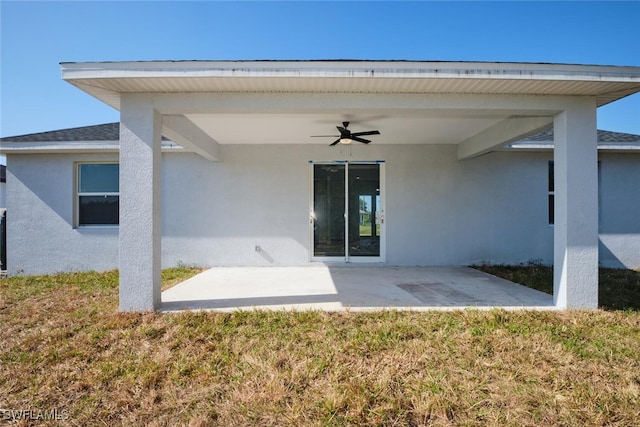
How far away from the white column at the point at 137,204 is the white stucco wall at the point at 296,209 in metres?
3.50

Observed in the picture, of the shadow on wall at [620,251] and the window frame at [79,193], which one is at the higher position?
the window frame at [79,193]

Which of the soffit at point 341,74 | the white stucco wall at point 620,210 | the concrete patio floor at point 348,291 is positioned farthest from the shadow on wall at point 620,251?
the soffit at point 341,74

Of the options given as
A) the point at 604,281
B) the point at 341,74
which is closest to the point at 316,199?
the point at 341,74

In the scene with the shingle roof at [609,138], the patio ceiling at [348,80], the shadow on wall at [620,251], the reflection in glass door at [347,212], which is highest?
the shingle roof at [609,138]

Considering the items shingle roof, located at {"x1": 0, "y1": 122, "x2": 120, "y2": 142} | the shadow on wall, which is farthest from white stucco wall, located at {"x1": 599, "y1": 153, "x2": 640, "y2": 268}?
shingle roof, located at {"x1": 0, "y1": 122, "x2": 120, "y2": 142}

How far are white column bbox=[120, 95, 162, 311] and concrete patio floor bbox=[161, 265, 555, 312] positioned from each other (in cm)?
46

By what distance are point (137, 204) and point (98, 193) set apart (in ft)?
15.9

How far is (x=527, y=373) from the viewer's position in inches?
100

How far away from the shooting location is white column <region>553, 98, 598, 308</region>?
4035mm

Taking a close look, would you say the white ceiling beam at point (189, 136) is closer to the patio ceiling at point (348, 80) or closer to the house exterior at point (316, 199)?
the house exterior at point (316, 199)

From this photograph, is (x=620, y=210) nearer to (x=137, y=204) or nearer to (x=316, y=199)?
(x=316, y=199)

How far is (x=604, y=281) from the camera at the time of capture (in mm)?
5848

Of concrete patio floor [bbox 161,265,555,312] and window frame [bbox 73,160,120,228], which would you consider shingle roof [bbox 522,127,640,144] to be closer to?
concrete patio floor [bbox 161,265,555,312]

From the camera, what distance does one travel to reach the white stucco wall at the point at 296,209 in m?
7.37
